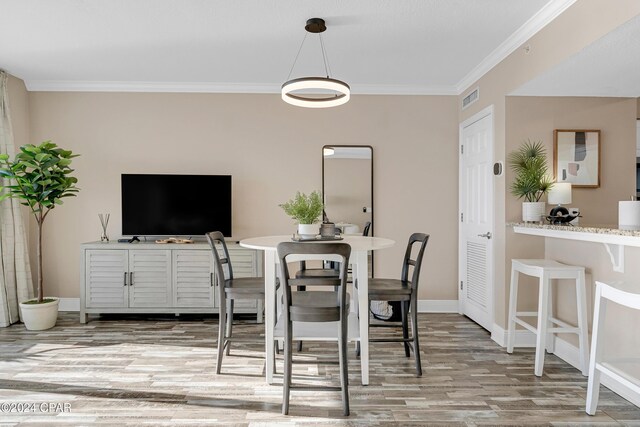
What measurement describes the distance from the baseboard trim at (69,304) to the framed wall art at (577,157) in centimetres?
518

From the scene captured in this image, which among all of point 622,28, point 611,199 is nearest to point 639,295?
point 622,28

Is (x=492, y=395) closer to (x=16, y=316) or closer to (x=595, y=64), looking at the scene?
(x=595, y=64)

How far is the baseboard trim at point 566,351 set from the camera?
8.67 ft

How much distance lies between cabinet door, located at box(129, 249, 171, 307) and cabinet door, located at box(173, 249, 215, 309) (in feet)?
0.28

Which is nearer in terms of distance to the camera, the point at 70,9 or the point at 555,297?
the point at 70,9

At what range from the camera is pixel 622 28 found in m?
2.34

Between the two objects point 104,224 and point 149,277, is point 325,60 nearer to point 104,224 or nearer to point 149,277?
point 149,277

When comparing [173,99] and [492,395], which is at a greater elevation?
[173,99]

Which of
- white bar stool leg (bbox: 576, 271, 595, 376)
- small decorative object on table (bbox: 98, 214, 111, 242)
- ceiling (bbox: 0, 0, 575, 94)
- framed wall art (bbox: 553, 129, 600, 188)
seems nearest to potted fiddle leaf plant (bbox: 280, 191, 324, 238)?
ceiling (bbox: 0, 0, 575, 94)

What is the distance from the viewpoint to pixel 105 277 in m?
4.41

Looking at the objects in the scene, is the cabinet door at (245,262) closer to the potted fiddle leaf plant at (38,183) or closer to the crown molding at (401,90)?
the potted fiddle leaf plant at (38,183)

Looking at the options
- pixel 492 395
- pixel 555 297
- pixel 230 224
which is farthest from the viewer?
pixel 230 224

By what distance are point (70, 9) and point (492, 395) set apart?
13.0ft

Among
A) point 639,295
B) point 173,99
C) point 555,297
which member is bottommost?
point 555,297
